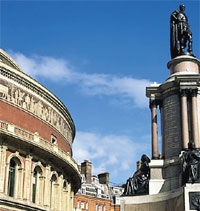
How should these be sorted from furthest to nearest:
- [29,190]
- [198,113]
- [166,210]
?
[29,190]
[198,113]
[166,210]

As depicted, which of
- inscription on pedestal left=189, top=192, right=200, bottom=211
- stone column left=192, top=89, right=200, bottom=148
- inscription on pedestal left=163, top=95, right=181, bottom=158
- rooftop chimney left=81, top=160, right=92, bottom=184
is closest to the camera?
inscription on pedestal left=189, top=192, right=200, bottom=211

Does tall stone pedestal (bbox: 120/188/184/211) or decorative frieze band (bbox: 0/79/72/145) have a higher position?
decorative frieze band (bbox: 0/79/72/145)

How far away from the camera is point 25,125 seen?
35938 mm

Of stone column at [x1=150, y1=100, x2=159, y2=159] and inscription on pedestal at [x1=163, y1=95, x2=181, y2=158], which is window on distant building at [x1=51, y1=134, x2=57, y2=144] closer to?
stone column at [x1=150, y1=100, x2=159, y2=159]

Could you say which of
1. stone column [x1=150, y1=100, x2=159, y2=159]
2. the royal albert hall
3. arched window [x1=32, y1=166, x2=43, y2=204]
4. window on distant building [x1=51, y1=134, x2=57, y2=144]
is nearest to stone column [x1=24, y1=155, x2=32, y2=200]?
the royal albert hall

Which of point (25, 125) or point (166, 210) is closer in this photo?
point (166, 210)

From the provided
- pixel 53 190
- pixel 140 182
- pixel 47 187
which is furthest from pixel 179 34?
pixel 53 190

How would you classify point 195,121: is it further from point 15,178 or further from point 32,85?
point 32,85

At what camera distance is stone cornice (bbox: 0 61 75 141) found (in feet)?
116

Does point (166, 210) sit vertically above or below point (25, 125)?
below

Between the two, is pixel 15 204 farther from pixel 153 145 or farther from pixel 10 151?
pixel 153 145

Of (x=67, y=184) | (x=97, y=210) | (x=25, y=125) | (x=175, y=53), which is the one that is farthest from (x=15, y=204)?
(x=97, y=210)

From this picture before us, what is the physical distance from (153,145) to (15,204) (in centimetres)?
1392

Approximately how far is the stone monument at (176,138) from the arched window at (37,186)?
15.7 metres
